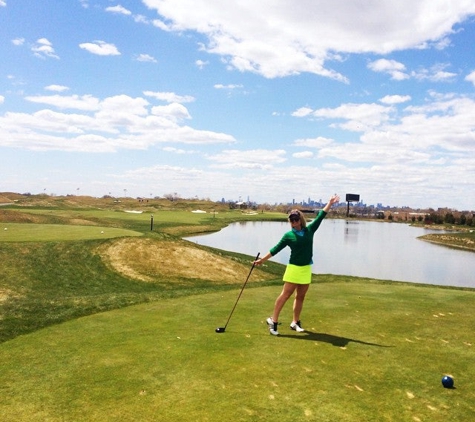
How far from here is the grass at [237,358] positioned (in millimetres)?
5664

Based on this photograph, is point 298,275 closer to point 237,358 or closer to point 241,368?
point 237,358

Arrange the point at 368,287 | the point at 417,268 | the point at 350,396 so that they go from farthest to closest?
the point at 417,268, the point at 368,287, the point at 350,396

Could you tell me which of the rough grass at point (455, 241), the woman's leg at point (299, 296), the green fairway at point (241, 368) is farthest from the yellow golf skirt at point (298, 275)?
the rough grass at point (455, 241)

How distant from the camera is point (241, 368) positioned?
695cm

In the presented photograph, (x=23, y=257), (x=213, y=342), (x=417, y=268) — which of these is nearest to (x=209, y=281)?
(x=23, y=257)

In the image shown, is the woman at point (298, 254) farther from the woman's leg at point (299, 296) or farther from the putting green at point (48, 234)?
the putting green at point (48, 234)

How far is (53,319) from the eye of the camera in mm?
11359

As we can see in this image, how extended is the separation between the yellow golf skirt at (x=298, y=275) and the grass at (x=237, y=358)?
4.16 ft

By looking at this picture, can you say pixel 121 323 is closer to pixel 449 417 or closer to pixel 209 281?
pixel 449 417

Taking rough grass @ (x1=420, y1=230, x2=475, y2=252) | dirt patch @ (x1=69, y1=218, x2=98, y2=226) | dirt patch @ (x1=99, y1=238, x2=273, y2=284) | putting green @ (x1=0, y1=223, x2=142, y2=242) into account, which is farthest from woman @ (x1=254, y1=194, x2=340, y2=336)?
rough grass @ (x1=420, y1=230, x2=475, y2=252)

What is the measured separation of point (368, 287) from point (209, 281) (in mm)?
13760

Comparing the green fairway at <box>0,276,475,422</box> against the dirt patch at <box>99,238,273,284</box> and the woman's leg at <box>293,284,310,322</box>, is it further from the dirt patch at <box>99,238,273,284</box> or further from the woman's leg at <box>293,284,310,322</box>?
the dirt patch at <box>99,238,273,284</box>

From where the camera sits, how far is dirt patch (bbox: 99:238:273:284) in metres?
27.8

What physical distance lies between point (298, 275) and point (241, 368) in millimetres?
3152
